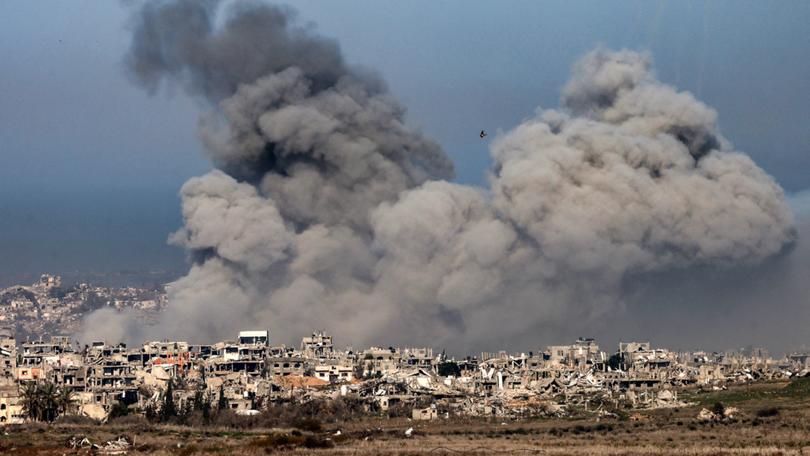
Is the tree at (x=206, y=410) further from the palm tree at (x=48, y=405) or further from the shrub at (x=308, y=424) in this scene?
the palm tree at (x=48, y=405)

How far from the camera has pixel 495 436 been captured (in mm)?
53969

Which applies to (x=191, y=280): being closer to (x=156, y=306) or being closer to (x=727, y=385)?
(x=727, y=385)

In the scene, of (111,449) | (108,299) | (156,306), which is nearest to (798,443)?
(111,449)

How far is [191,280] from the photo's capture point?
9300 centimetres

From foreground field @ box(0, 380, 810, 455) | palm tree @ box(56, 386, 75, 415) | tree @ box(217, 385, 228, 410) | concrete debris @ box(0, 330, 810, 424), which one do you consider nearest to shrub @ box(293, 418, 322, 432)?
foreground field @ box(0, 380, 810, 455)

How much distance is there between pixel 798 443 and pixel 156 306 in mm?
129762

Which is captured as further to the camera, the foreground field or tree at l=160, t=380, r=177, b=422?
tree at l=160, t=380, r=177, b=422

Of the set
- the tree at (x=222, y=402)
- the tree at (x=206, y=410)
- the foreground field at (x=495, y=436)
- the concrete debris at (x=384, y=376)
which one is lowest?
the foreground field at (x=495, y=436)

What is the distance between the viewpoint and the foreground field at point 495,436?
4681cm

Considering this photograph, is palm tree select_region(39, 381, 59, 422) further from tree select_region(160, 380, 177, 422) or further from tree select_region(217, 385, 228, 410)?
tree select_region(217, 385, 228, 410)

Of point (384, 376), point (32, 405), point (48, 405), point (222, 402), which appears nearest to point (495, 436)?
point (222, 402)

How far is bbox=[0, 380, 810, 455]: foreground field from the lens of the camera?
46.8m

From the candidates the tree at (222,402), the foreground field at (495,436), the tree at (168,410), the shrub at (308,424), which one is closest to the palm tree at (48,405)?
the foreground field at (495,436)

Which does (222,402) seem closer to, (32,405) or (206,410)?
(206,410)
